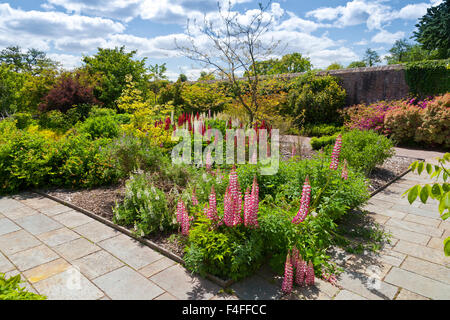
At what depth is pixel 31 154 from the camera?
17.5 feet

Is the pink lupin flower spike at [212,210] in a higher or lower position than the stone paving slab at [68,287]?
higher

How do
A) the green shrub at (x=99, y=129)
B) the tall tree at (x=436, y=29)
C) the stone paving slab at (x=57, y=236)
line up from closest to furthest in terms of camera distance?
1. the stone paving slab at (x=57, y=236)
2. the green shrub at (x=99, y=129)
3. the tall tree at (x=436, y=29)

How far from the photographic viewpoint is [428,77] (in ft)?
34.3

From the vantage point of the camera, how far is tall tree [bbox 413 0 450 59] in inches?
773

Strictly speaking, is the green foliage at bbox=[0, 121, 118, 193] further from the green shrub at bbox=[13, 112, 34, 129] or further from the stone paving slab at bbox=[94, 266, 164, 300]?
the green shrub at bbox=[13, 112, 34, 129]

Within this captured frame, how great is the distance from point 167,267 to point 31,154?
402 cm

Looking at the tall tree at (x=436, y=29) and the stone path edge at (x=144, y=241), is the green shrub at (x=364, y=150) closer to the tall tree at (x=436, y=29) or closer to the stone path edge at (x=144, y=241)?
the stone path edge at (x=144, y=241)

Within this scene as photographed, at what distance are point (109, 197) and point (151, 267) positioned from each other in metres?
2.19

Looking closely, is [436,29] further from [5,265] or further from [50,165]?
[5,265]

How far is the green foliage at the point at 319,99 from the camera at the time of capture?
11.6 m

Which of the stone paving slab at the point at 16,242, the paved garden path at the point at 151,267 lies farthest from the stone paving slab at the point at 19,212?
the stone paving slab at the point at 16,242

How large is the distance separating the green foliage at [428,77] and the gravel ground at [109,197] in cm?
602
